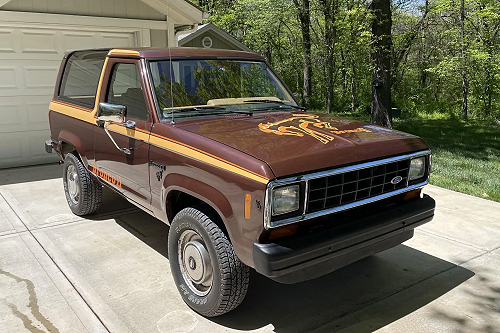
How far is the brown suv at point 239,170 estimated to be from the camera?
2816mm

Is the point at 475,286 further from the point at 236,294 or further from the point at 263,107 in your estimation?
the point at 263,107

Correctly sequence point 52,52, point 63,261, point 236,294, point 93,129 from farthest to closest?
point 52,52 < point 93,129 < point 63,261 < point 236,294

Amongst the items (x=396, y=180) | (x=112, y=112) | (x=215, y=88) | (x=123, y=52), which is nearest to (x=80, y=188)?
(x=112, y=112)

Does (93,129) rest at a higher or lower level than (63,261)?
higher

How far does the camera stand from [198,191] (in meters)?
3.18

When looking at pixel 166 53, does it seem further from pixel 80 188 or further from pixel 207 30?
pixel 207 30

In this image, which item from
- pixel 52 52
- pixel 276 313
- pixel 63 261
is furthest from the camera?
pixel 52 52

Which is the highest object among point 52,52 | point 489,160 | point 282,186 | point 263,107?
point 52,52

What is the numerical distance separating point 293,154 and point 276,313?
1.33m

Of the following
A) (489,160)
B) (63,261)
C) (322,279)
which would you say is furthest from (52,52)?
(489,160)

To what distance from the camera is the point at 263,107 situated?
13.9 feet

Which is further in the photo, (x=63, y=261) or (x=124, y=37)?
(x=124, y=37)

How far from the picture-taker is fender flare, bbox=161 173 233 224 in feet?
9.73

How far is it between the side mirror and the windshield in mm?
347
